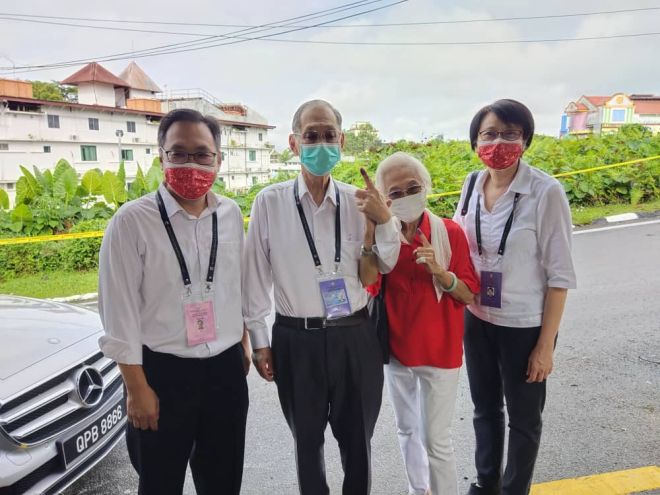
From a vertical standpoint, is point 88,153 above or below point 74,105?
below

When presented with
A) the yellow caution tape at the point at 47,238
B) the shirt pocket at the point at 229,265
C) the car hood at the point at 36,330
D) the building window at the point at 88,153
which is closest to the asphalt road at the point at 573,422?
the car hood at the point at 36,330

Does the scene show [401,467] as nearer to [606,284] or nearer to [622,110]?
[606,284]

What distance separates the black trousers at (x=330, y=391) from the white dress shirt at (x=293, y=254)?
11 cm

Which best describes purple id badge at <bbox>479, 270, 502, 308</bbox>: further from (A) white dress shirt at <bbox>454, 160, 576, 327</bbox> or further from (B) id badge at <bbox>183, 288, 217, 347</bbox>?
(B) id badge at <bbox>183, 288, 217, 347</bbox>

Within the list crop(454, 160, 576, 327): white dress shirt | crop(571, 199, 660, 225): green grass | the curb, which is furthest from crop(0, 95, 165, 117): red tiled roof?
crop(454, 160, 576, 327): white dress shirt

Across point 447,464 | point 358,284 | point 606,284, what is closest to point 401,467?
point 447,464

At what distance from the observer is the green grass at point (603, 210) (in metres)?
8.77

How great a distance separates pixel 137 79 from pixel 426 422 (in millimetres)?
37132

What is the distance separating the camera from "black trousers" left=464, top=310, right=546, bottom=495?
219cm

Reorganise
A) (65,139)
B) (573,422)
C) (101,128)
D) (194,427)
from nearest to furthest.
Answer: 1. (194,427)
2. (573,422)
3. (65,139)
4. (101,128)

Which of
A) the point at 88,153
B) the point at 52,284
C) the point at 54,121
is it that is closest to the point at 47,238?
the point at 52,284

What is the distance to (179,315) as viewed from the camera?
1.85 meters

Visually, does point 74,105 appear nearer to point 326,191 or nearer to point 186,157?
point 186,157

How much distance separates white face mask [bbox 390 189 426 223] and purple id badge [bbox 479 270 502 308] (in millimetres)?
428
